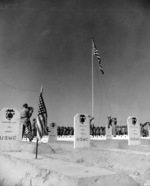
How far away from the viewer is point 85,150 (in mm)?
7805

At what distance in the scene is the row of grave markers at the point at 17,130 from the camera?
7816mm

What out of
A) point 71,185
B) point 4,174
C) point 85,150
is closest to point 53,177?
point 71,185

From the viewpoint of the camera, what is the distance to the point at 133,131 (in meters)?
11.7

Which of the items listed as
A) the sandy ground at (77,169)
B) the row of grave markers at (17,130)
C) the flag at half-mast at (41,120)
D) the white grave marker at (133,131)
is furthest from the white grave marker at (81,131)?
the flag at half-mast at (41,120)

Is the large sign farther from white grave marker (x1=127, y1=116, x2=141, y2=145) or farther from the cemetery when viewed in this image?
white grave marker (x1=127, y1=116, x2=141, y2=145)

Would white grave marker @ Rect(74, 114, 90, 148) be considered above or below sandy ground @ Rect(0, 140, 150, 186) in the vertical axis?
above

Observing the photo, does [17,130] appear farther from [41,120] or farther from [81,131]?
[81,131]

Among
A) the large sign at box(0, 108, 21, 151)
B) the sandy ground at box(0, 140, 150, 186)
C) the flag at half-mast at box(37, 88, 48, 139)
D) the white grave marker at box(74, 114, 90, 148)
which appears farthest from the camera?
the white grave marker at box(74, 114, 90, 148)

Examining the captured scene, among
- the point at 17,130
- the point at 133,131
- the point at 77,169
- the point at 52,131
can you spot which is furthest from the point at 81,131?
the point at 52,131

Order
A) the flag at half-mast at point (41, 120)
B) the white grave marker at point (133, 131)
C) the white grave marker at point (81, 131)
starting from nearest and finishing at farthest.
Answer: the flag at half-mast at point (41, 120), the white grave marker at point (81, 131), the white grave marker at point (133, 131)

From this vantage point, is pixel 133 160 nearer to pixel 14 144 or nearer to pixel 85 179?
pixel 85 179

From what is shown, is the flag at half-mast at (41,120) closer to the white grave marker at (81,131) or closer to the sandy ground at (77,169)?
the sandy ground at (77,169)

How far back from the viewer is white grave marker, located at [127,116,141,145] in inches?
451

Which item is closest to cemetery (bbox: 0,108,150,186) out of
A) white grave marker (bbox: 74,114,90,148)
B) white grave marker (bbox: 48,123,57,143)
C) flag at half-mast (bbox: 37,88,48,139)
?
white grave marker (bbox: 74,114,90,148)
